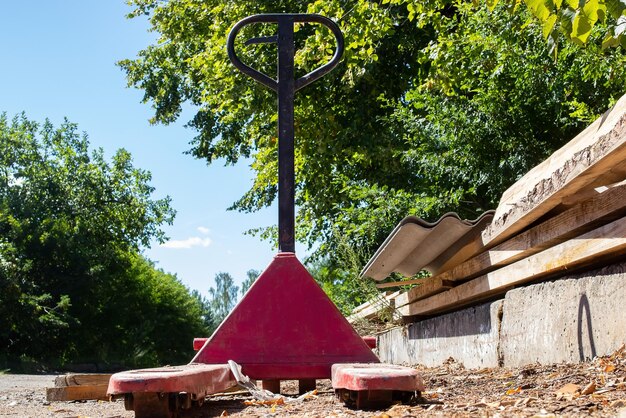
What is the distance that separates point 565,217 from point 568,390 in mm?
1303

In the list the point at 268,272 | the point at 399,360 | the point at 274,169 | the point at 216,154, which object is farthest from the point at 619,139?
the point at 216,154

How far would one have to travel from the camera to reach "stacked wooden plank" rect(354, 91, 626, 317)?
3578mm

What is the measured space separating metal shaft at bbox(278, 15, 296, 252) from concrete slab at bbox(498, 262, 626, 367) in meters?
1.45

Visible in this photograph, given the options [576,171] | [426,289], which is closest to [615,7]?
[576,171]

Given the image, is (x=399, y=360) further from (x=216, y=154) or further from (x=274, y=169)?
(x=216, y=154)

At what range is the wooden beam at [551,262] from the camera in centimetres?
366

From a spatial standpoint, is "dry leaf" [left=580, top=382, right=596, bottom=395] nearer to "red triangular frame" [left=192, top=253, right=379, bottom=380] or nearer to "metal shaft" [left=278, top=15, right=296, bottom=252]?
"red triangular frame" [left=192, top=253, right=379, bottom=380]

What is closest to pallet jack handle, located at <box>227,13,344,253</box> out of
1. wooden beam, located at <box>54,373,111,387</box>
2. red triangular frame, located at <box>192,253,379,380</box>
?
red triangular frame, located at <box>192,253,379,380</box>

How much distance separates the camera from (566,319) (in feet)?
13.8

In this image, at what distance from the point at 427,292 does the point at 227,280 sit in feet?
354

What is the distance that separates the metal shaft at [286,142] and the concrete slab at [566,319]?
4.76ft

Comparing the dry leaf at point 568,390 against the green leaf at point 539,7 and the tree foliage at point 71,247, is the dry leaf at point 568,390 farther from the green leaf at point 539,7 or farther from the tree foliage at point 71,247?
the tree foliage at point 71,247

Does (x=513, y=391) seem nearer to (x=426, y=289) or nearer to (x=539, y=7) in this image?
(x=539, y=7)

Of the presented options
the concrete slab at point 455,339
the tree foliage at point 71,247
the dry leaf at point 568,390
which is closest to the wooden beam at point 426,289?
the concrete slab at point 455,339
